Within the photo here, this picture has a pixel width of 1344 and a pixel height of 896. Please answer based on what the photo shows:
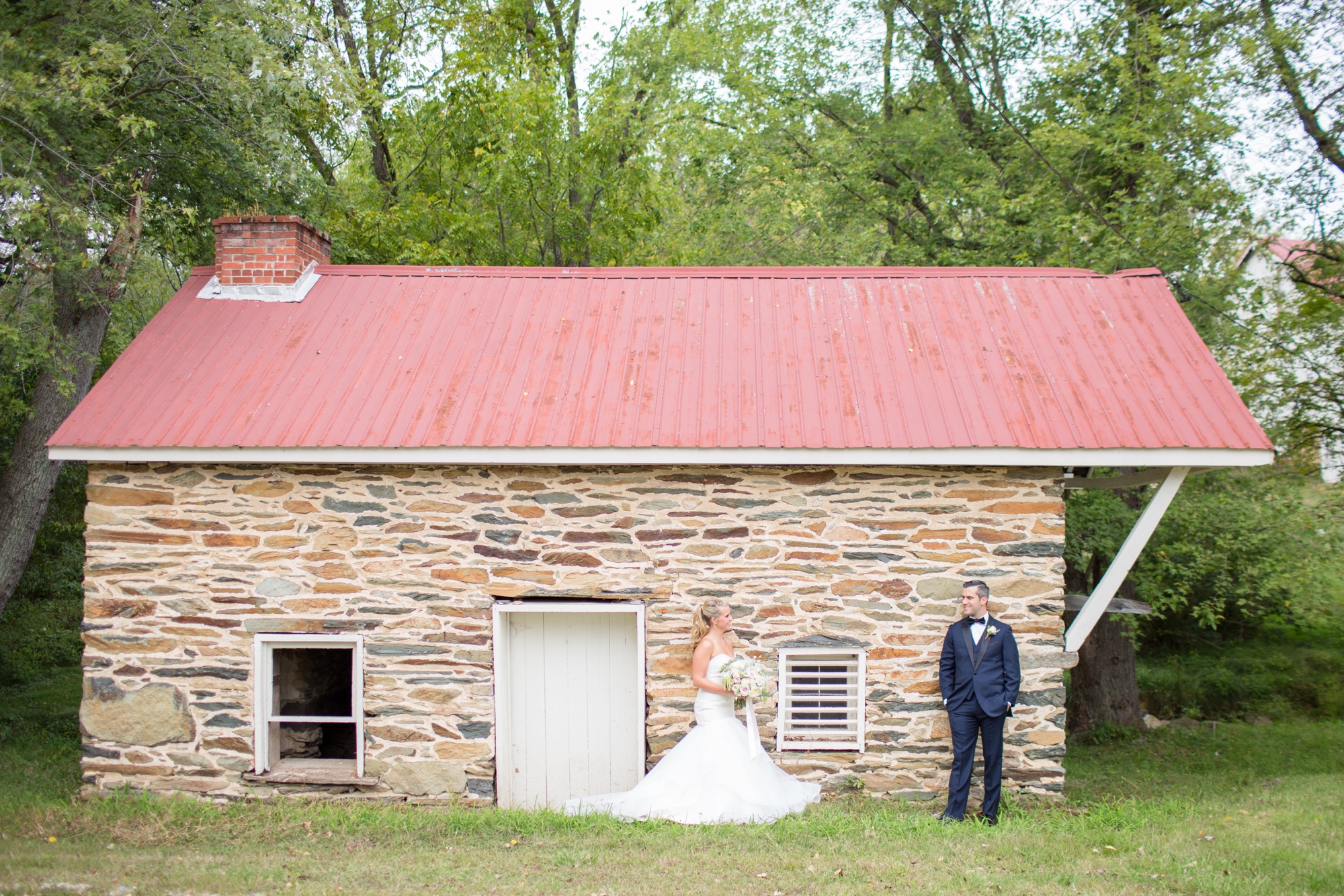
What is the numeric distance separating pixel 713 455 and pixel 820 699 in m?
1.99

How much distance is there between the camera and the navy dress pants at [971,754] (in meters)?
6.72

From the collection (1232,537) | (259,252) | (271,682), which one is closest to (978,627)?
(271,682)

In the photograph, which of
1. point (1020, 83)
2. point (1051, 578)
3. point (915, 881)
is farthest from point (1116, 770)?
point (1020, 83)

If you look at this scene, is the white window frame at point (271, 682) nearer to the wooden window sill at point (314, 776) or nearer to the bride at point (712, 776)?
the wooden window sill at point (314, 776)

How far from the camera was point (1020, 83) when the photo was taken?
1468 centimetres

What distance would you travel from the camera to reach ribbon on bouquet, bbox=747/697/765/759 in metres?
6.86

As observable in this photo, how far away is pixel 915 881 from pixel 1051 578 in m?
2.62

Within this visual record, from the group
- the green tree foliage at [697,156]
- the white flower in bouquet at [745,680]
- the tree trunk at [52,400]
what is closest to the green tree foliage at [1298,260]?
the green tree foliage at [697,156]

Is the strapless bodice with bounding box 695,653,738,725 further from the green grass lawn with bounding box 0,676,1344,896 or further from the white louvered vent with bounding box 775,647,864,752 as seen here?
the green grass lawn with bounding box 0,676,1344,896

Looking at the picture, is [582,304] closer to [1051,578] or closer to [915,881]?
[1051,578]

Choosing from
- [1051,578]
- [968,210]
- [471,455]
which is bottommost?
[1051,578]

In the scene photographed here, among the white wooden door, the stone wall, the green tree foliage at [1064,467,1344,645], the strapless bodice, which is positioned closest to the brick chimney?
the stone wall

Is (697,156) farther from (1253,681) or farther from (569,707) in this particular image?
(1253,681)

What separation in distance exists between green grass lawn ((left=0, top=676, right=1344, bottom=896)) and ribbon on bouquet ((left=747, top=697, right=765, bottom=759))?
532 millimetres
